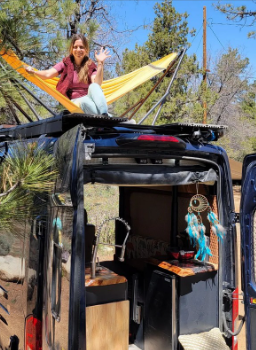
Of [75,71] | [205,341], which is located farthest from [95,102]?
A: [205,341]

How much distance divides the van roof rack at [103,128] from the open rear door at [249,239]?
0.45 m

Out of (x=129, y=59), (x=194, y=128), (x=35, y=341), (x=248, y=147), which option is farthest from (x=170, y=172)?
(x=248, y=147)

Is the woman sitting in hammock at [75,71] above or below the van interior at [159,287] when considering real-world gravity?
above

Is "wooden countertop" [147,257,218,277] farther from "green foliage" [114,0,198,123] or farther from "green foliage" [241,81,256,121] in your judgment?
"green foliage" [241,81,256,121]

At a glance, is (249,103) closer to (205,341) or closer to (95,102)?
(95,102)

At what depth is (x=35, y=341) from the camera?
8.89 ft

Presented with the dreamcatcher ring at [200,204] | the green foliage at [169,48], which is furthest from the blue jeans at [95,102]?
the green foliage at [169,48]

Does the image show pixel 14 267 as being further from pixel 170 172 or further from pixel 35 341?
pixel 170 172

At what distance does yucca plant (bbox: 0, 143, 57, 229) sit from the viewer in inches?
88.0

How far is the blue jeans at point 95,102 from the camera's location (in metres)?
3.20

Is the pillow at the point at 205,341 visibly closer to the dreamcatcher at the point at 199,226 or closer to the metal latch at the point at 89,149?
the dreamcatcher at the point at 199,226

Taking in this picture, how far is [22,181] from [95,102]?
48.4 inches

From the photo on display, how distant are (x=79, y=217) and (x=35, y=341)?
1.06m

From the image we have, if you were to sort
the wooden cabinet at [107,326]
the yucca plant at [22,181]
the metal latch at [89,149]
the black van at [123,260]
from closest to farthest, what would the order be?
the yucca plant at [22,181] → the black van at [123,260] → the metal latch at [89,149] → the wooden cabinet at [107,326]
